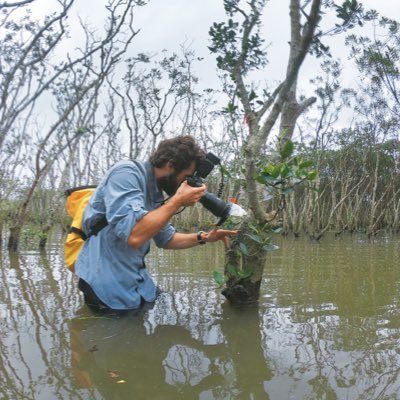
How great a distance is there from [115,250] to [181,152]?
29.3 inches

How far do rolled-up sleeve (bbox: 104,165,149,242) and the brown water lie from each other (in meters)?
0.62

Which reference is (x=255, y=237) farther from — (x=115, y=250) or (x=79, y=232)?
(x=79, y=232)

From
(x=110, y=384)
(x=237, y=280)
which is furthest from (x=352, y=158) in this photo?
(x=110, y=384)

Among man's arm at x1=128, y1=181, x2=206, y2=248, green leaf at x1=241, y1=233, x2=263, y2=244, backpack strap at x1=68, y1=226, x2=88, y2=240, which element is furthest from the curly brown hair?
backpack strap at x1=68, y1=226, x2=88, y2=240

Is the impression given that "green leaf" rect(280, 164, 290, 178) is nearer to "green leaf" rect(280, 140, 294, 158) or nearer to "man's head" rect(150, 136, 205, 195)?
"green leaf" rect(280, 140, 294, 158)

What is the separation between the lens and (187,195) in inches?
97.9

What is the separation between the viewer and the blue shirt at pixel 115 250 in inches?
105

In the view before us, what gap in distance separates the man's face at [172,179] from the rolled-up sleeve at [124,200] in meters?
0.17

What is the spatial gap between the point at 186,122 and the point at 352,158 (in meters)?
9.12

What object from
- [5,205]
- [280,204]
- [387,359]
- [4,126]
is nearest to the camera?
[387,359]

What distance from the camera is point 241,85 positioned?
133 inches

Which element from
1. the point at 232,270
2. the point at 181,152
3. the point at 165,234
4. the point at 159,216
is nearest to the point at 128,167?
the point at 181,152

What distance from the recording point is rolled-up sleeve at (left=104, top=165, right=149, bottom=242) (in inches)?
97.8

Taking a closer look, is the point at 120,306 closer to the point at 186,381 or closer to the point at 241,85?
the point at 186,381
